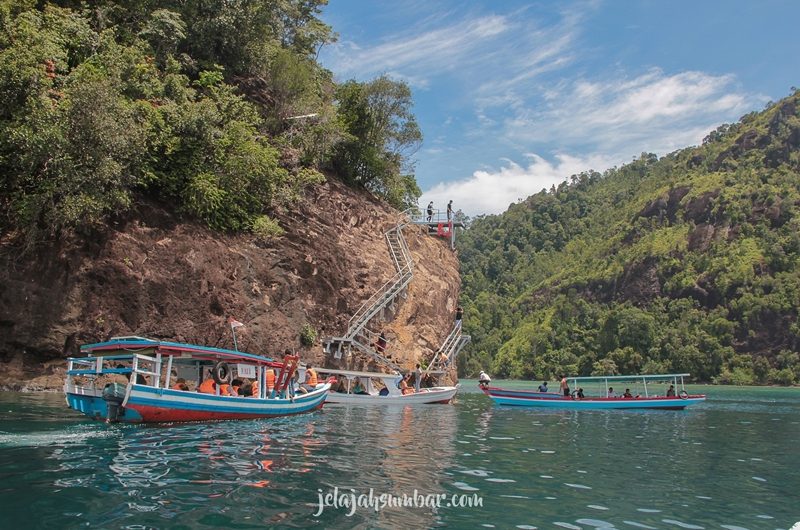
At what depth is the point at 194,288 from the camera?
1189 inches

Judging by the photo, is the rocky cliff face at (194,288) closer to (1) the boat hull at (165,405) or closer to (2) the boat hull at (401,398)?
(2) the boat hull at (401,398)

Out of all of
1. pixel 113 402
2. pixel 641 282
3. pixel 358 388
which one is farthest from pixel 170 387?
pixel 641 282

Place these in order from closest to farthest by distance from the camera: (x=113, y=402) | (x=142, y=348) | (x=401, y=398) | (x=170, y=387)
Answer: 1. (x=113, y=402)
2. (x=142, y=348)
3. (x=170, y=387)
4. (x=401, y=398)

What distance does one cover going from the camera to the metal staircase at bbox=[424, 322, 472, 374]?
43.6m

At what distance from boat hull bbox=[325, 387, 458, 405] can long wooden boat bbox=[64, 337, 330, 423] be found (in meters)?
8.32

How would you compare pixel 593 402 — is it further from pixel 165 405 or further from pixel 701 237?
pixel 701 237

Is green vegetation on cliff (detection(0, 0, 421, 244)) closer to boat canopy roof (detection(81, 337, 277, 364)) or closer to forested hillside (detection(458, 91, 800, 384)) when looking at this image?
boat canopy roof (detection(81, 337, 277, 364))

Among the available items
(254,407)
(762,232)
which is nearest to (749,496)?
(254,407)

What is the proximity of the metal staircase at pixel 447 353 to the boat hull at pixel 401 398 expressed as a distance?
10.7 feet

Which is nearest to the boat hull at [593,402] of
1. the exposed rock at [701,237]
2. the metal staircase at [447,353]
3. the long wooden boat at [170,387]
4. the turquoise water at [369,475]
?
the metal staircase at [447,353]

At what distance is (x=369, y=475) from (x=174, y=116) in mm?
24989

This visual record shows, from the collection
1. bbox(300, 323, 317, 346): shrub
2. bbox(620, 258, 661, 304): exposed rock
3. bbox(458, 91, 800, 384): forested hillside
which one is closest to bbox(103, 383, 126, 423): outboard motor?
bbox(300, 323, 317, 346): shrub

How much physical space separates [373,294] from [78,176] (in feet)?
66.1

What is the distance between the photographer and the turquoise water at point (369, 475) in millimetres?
9281
